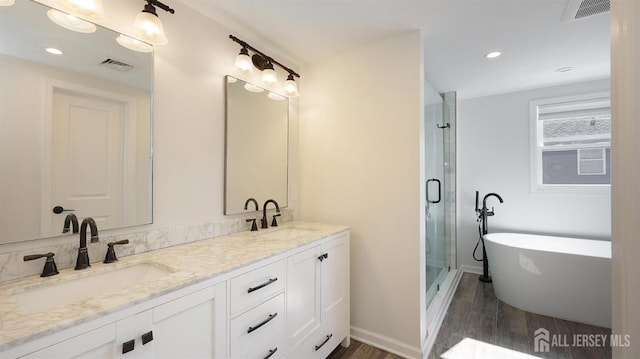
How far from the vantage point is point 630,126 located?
1.55 feet

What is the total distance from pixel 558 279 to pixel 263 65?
3254 millimetres

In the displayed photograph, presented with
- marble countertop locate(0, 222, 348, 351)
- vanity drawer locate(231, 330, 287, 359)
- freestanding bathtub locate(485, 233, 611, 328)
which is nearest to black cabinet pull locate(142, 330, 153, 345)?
marble countertop locate(0, 222, 348, 351)

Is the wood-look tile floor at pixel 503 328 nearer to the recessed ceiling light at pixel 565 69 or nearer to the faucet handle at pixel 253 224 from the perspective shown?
the faucet handle at pixel 253 224

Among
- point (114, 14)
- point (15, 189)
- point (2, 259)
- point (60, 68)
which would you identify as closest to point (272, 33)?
point (114, 14)

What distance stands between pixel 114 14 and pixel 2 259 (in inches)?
47.6

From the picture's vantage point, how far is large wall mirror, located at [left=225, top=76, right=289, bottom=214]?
194cm

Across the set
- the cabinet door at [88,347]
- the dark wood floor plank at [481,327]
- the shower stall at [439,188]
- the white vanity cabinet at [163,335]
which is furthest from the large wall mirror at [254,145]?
the dark wood floor plank at [481,327]

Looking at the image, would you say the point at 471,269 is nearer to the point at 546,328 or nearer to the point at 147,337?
the point at 546,328

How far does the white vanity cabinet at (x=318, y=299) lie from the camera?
63.1 inches

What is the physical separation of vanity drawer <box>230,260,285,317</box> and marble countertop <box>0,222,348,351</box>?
69 mm

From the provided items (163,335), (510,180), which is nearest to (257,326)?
(163,335)

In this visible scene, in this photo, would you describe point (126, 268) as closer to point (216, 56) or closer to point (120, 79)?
point (120, 79)

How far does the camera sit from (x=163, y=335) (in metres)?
0.99

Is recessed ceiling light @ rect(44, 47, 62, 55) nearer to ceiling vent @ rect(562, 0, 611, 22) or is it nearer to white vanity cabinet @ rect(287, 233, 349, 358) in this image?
white vanity cabinet @ rect(287, 233, 349, 358)
